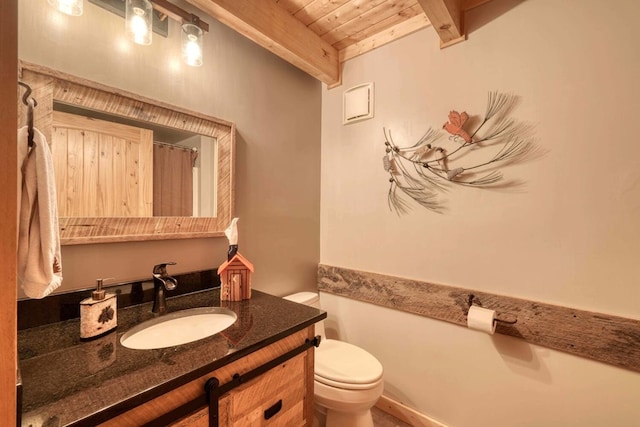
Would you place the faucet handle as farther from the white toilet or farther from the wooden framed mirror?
the white toilet

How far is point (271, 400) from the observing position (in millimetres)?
919

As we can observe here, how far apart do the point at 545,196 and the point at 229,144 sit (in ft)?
5.24

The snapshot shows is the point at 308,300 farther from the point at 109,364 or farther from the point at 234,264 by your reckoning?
Answer: the point at 109,364

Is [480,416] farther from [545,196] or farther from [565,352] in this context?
[545,196]

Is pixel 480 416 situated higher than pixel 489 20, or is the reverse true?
pixel 489 20

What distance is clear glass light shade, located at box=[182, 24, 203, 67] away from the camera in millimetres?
1259

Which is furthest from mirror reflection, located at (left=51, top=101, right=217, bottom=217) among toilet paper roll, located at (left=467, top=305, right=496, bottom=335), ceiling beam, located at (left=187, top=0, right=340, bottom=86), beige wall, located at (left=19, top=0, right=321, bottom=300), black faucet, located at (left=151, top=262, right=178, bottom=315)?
toilet paper roll, located at (left=467, top=305, right=496, bottom=335)

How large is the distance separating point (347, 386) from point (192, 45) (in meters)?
1.80

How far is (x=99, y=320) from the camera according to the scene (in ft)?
2.87

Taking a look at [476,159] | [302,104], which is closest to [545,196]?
[476,159]

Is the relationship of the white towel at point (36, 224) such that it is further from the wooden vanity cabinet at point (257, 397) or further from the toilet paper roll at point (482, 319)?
the toilet paper roll at point (482, 319)

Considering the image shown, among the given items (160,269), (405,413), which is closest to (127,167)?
(160,269)

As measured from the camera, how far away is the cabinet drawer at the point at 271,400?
2.64 feet

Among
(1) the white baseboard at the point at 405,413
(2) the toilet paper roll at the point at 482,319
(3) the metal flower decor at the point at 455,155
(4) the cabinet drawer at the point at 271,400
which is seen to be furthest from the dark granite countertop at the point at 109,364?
(1) the white baseboard at the point at 405,413
